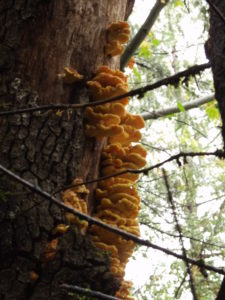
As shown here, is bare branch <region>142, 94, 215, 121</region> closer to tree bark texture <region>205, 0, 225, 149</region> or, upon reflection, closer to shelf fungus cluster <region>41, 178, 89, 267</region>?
shelf fungus cluster <region>41, 178, 89, 267</region>

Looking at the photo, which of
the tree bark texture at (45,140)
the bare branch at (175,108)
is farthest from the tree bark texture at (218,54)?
the bare branch at (175,108)

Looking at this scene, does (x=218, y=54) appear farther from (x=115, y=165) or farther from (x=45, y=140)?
(x=115, y=165)

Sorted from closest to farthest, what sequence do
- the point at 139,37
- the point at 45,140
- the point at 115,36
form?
the point at 45,140
the point at 115,36
the point at 139,37

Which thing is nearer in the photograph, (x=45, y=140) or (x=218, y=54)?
(x=218, y=54)

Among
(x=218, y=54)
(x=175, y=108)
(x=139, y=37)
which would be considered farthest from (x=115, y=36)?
(x=175, y=108)

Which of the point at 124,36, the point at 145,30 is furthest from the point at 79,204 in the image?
the point at 145,30

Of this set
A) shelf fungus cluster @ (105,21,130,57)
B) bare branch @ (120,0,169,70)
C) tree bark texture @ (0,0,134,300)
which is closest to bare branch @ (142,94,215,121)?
bare branch @ (120,0,169,70)

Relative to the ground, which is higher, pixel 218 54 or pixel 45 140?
pixel 218 54
